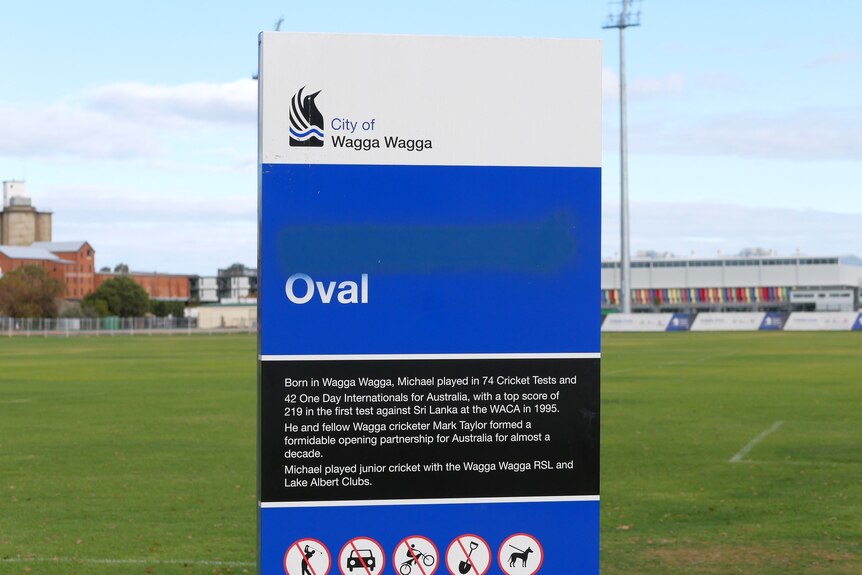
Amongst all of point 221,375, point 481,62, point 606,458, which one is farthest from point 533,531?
point 221,375

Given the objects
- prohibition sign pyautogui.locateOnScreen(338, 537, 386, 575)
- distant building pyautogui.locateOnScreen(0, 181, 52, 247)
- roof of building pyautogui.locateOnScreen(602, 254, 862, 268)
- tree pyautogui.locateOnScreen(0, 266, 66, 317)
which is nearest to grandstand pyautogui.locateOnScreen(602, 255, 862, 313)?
roof of building pyautogui.locateOnScreen(602, 254, 862, 268)

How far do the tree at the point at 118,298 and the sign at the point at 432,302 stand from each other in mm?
145533

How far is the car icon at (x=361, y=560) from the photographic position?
434cm

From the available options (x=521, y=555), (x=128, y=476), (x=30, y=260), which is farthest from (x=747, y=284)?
(x=521, y=555)

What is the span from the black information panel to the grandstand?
516 feet

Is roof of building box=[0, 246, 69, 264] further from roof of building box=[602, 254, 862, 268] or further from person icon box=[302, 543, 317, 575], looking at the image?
person icon box=[302, 543, 317, 575]

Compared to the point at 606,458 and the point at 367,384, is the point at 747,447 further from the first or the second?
the point at 367,384

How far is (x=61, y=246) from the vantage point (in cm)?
17862

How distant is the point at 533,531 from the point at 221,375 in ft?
107

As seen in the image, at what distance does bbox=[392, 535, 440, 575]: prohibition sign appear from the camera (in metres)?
4.36

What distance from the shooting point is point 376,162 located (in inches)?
168

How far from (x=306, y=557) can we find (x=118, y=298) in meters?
147

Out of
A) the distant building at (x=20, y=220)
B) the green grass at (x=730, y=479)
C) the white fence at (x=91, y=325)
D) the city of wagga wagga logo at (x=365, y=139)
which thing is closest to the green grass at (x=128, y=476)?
the green grass at (x=730, y=479)

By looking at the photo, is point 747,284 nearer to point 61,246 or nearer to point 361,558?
point 61,246
